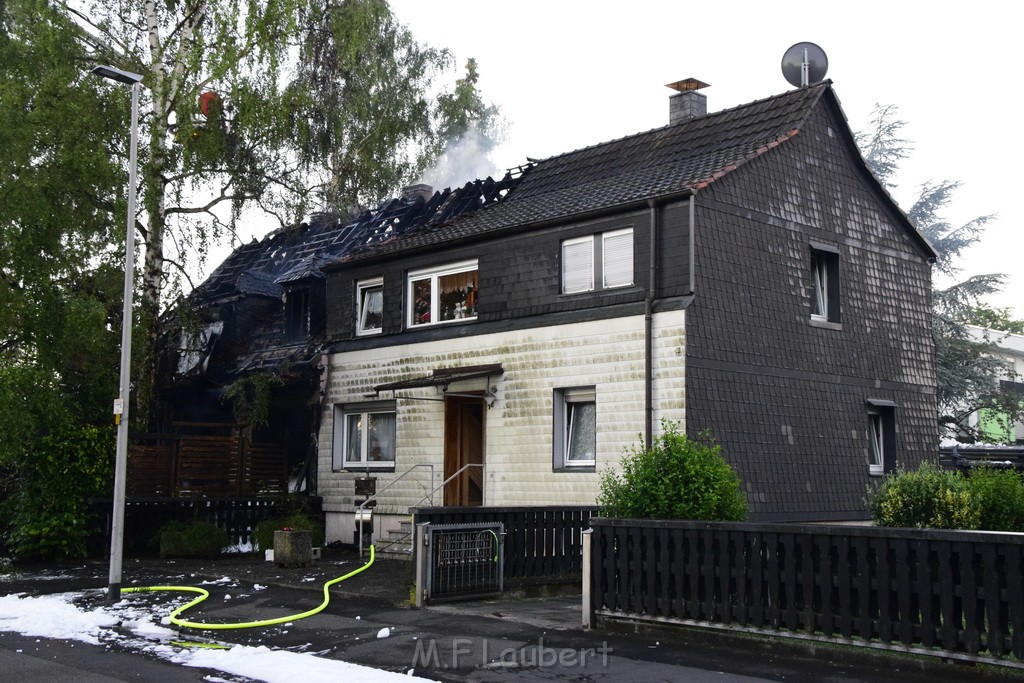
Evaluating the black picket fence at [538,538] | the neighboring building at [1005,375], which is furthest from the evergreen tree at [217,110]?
the neighboring building at [1005,375]

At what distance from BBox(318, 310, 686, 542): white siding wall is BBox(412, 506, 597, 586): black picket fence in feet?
9.45

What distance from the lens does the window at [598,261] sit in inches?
747

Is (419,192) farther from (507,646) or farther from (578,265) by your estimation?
(507,646)

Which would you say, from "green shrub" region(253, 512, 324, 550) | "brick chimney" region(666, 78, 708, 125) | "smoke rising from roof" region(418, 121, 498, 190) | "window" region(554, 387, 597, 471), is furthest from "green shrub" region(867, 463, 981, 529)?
"smoke rising from roof" region(418, 121, 498, 190)

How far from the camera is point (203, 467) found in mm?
23344

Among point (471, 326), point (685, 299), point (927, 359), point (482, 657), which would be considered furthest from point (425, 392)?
point (482, 657)

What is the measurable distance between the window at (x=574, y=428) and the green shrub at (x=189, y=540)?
23.5ft

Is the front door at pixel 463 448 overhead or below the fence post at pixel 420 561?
overhead

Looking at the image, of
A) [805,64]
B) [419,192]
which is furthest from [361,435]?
[805,64]

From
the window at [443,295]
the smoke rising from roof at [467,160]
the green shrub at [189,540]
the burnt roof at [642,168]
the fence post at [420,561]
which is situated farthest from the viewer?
the smoke rising from roof at [467,160]

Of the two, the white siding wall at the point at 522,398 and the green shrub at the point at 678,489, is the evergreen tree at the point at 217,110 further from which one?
the green shrub at the point at 678,489

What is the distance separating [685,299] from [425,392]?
20.8ft

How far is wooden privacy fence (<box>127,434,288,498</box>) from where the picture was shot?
22.3 metres

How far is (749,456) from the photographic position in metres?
18.6
